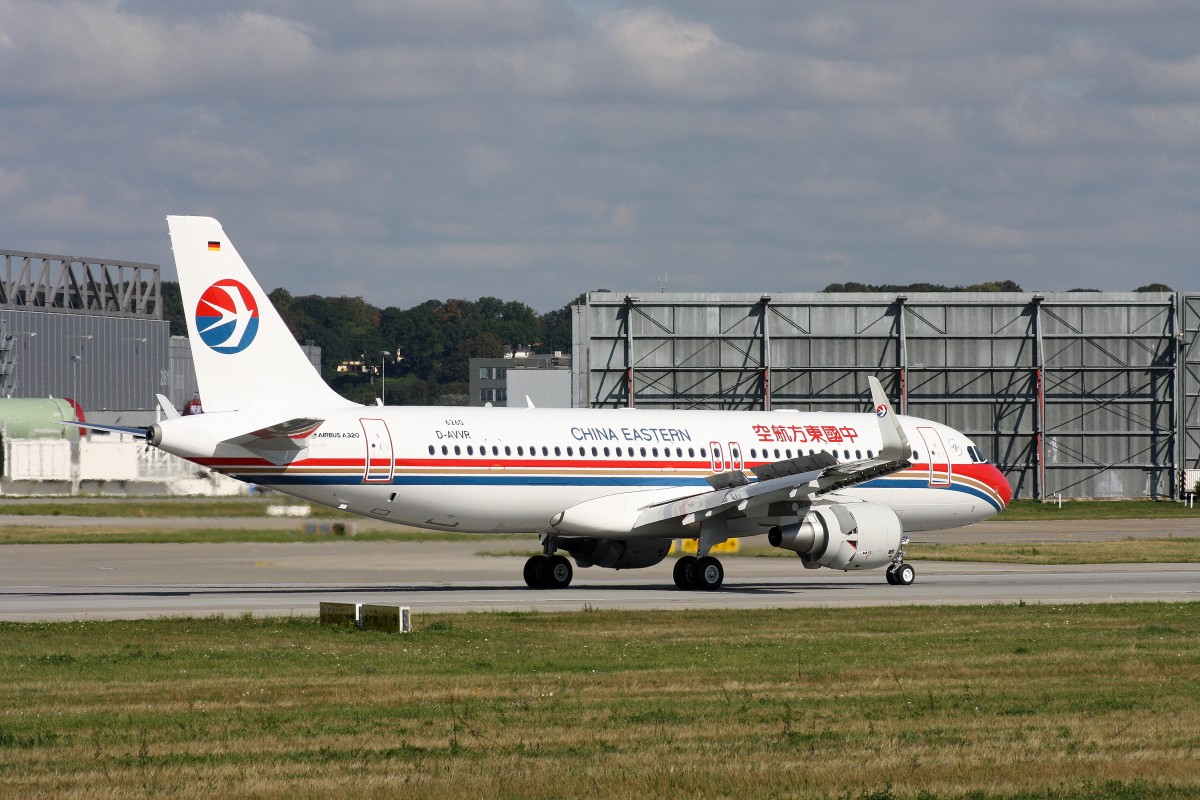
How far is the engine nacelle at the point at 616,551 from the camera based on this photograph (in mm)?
36031

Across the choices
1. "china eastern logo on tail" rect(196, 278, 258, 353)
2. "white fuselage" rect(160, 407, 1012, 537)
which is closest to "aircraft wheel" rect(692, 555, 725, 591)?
"white fuselage" rect(160, 407, 1012, 537)

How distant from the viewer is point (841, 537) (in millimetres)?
33781

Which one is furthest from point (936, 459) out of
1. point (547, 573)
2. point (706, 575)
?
point (547, 573)

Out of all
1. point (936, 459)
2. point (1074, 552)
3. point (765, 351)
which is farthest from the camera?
point (765, 351)

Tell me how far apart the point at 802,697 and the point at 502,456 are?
1746cm

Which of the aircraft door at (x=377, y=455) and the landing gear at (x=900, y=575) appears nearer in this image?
the aircraft door at (x=377, y=455)

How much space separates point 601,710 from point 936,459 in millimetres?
25451

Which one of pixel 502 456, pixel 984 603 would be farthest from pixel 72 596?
pixel 984 603

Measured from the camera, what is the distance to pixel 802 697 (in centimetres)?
1677

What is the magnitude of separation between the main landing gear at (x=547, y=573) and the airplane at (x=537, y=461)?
0.03 meters

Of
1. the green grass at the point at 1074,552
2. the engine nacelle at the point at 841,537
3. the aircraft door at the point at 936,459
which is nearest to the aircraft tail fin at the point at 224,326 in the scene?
the engine nacelle at the point at 841,537

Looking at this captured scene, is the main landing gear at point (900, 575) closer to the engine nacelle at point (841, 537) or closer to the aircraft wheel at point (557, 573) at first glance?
the engine nacelle at point (841, 537)

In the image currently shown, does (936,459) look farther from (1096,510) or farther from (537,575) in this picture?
(1096,510)

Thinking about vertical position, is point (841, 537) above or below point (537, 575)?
above
